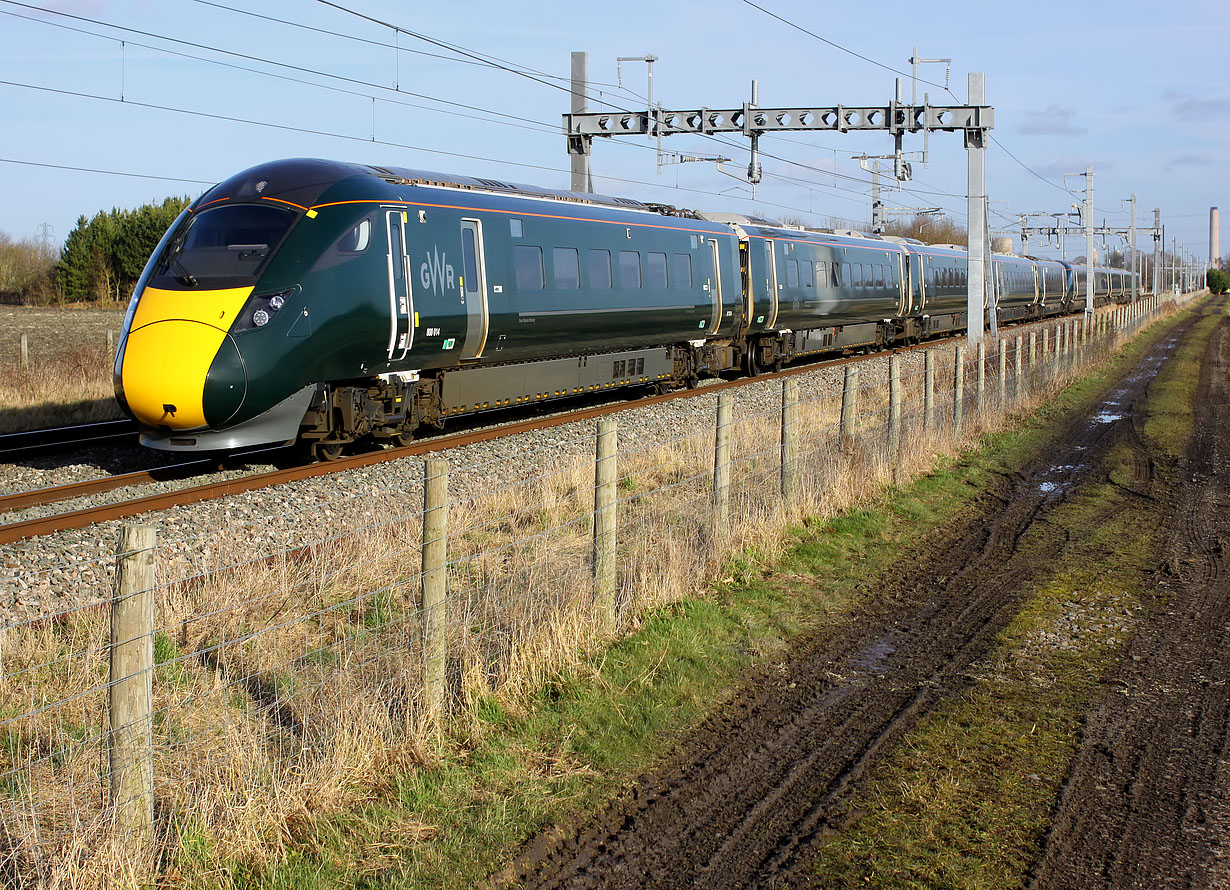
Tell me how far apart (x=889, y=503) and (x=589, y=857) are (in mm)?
7614

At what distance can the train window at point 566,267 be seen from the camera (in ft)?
51.5

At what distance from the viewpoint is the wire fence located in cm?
411

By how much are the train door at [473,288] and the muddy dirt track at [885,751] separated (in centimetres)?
694

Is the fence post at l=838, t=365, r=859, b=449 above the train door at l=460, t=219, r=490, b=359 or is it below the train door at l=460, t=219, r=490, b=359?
below

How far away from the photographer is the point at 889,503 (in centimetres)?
1133

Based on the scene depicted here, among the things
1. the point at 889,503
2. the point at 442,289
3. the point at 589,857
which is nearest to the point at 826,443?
the point at 889,503

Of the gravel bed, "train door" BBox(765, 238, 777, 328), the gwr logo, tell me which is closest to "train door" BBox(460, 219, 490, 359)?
the gwr logo

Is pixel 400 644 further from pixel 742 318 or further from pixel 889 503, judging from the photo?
pixel 742 318

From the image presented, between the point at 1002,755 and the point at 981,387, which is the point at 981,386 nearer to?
the point at 981,387

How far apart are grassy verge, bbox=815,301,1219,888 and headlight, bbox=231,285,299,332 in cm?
768

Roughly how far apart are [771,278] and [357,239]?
13.4 metres

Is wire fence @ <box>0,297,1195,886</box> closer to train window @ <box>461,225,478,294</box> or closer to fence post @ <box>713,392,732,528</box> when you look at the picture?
fence post @ <box>713,392,732,528</box>

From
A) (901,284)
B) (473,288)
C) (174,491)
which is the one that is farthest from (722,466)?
(901,284)

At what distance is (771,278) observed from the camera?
78.4ft
